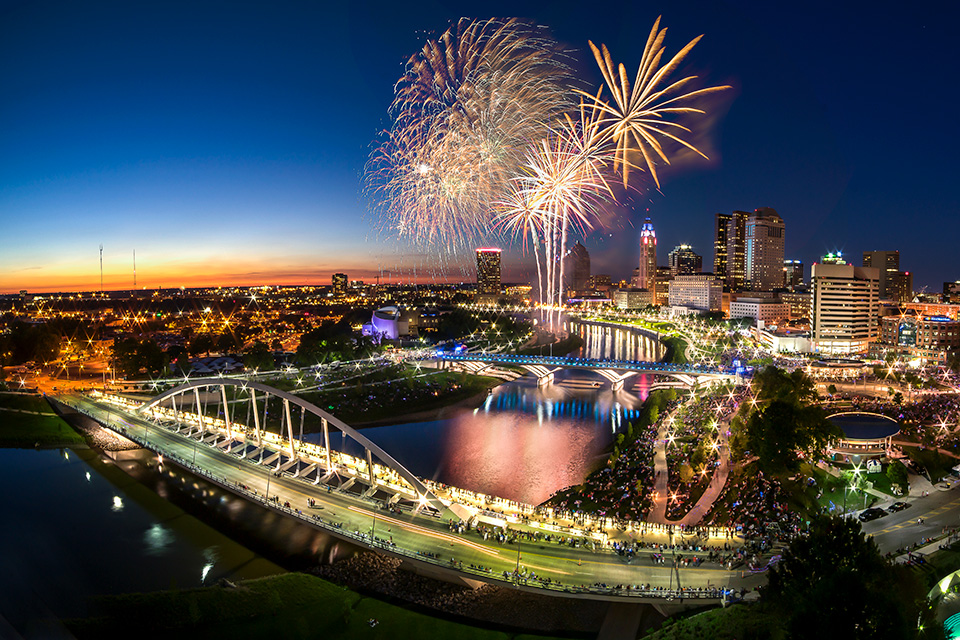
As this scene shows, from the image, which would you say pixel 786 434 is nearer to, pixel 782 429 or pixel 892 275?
pixel 782 429

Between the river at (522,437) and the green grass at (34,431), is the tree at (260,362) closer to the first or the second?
the green grass at (34,431)

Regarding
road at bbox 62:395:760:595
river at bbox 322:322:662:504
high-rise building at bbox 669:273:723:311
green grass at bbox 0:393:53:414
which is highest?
high-rise building at bbox 669:273:723:311

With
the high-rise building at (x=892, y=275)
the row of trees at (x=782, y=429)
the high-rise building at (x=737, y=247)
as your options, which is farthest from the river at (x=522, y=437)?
the high-rise building at (x=737, y=247)

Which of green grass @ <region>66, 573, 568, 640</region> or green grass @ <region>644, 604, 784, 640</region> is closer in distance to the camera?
green grass @ <region>644, 604, 784, 640</region>

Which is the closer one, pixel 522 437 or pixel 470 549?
pixel 470 549

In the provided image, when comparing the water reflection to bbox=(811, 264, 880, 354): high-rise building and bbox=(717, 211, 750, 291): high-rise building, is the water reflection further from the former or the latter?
bbox=(717, 211, 750, 291): high-rise building

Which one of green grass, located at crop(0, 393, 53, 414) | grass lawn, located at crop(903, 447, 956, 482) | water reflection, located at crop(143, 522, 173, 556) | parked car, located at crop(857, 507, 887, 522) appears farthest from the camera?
green grass, located at crop(0, 393, 53, 414)

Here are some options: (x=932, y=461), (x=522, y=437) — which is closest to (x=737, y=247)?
(x=522, y=437)

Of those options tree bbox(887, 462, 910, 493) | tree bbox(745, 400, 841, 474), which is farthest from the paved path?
tree bbox(887, 462, 910, 493)
